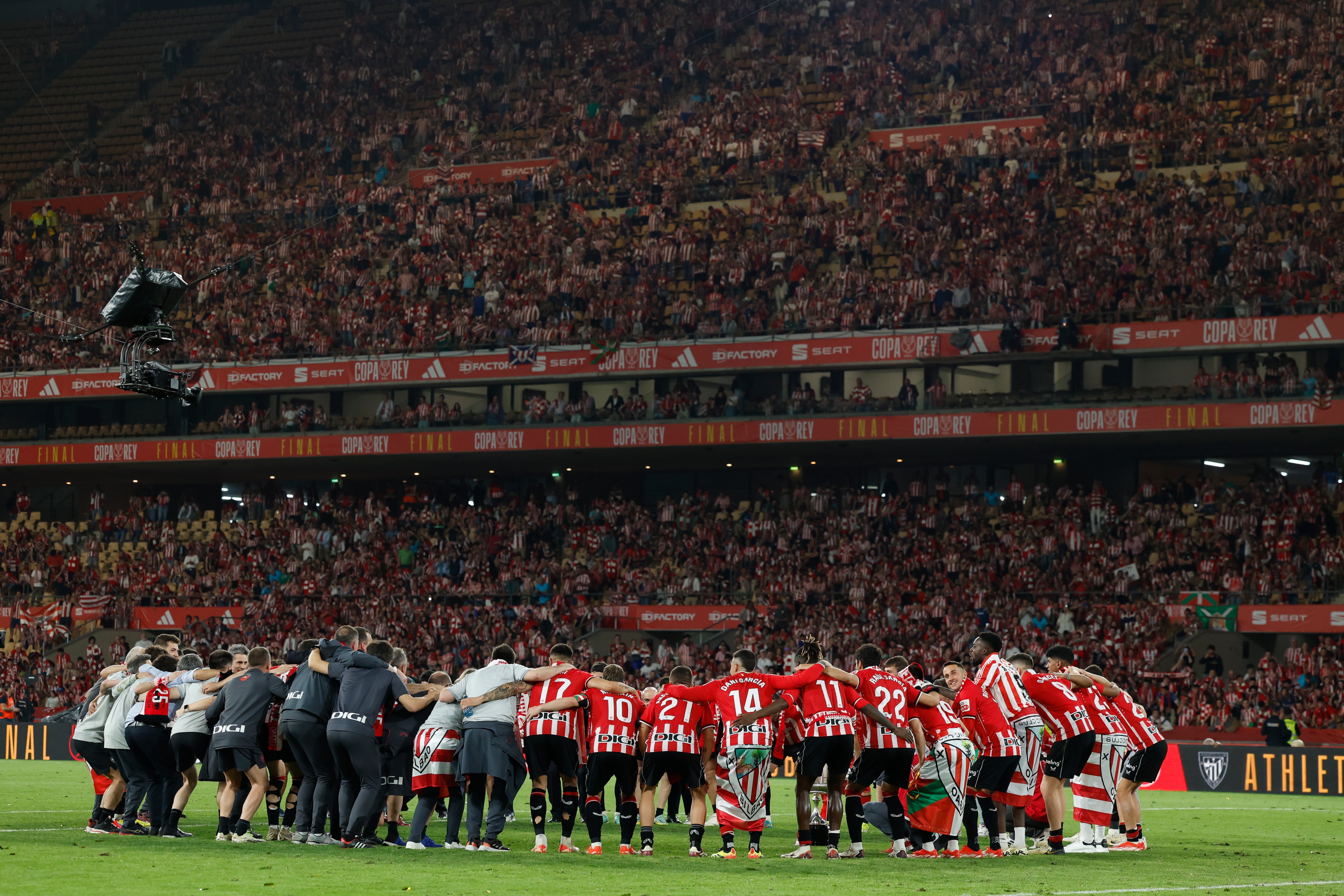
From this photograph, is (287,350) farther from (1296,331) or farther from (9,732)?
(1296,331)

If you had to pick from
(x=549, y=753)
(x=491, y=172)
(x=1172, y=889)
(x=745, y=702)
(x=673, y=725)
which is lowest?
(x=1172, y=889)

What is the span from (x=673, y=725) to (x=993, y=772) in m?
2.99

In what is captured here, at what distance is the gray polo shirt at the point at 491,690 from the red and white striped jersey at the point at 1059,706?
4.92 metres

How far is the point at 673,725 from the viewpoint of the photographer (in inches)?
596

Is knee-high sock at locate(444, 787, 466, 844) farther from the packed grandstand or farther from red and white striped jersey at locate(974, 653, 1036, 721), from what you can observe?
the packed grandstand

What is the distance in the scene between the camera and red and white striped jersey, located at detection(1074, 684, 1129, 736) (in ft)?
52.1

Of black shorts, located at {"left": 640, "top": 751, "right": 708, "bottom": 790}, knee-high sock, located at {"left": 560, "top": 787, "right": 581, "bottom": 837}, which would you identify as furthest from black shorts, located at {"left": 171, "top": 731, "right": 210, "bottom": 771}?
black shorts, located at {"left": 640, "top": 751, "right": 708, "bottom": 790}

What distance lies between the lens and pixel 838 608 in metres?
38.8

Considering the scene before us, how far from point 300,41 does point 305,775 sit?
2065 inches

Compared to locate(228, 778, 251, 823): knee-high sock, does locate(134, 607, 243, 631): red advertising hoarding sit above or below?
above

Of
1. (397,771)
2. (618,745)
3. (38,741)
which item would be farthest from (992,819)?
(38,741)

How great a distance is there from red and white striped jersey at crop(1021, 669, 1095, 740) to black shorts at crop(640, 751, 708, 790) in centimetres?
327

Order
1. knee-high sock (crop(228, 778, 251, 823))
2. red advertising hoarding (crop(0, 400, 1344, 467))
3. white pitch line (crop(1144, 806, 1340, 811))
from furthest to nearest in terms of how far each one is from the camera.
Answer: red advertising hoarding (crop(0, 400, 1344, 467)) < white pitch line (crop(1144, 806, 1340, 811)) < knee-high sock (crop(228, 778, 251, 823))

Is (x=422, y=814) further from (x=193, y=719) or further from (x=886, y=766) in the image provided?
(x=886, y=766)
